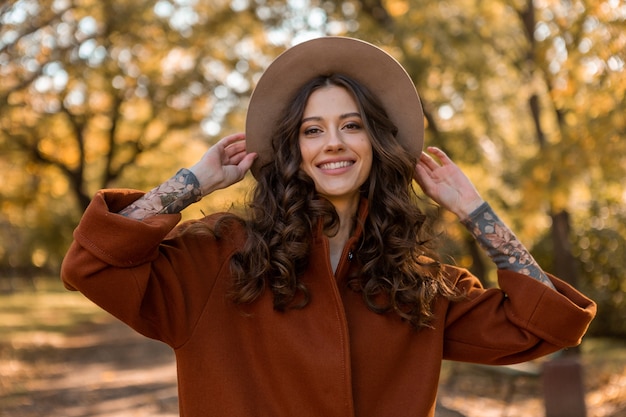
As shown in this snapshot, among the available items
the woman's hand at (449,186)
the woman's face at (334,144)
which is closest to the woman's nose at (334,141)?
the woman's face at (334,144)

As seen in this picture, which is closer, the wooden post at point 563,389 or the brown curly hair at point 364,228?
the brown curly hair at point 364,228

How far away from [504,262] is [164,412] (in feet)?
22.8

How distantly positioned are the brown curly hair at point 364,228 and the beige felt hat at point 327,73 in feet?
0.13

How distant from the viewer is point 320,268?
2.71 m

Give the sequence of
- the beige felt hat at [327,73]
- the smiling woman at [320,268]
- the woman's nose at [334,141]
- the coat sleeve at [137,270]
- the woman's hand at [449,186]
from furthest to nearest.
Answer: the woman's hand at [449,186]
the beige felt hat at [327,73]
the woman's nose at [334,141]
the smiling woman at [320,268]
the coat sleeve at [137,270]

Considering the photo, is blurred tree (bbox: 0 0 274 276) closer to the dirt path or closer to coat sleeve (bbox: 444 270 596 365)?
the dirt path

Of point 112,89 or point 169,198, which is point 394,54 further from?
point 112,89

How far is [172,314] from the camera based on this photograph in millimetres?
2545

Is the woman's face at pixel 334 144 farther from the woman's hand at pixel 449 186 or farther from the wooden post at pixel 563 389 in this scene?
the wooden post at pixel 563 389

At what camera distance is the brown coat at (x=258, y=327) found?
8.03 ft

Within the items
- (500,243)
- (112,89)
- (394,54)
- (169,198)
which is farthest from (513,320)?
(112,89)

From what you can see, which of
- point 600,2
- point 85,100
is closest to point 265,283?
point 600,2

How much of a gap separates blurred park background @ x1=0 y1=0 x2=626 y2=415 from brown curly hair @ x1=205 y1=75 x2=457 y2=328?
31 centimetres

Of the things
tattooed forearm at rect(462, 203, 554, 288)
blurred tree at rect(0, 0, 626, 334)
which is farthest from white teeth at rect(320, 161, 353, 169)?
blurred tree at rect(0, 0, 626, 334)
